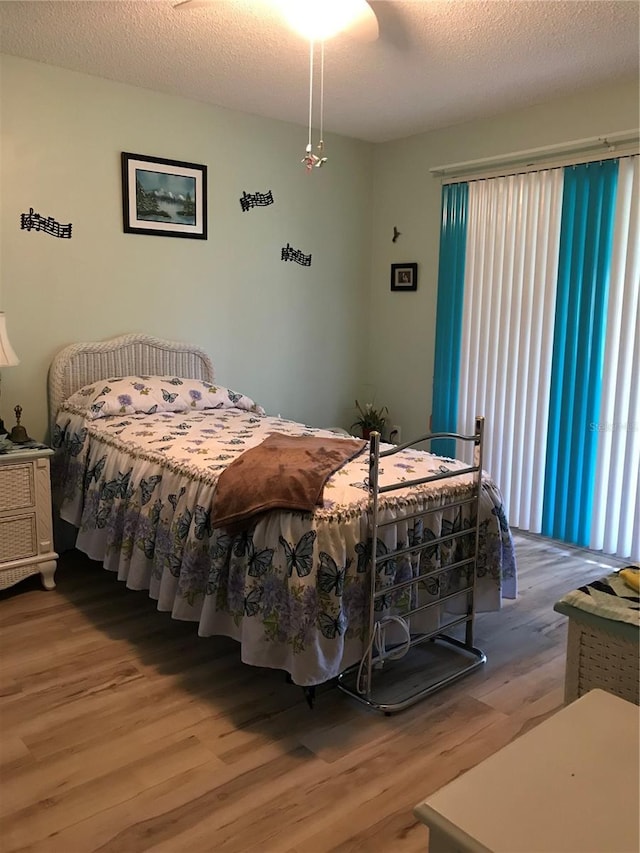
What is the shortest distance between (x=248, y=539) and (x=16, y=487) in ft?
4.81

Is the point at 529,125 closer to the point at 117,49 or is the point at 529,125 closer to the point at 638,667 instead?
the point at 117,49

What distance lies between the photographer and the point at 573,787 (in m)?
0.98

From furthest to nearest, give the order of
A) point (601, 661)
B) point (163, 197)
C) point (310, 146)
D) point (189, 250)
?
point (189, 250) → point (163, 197) → point (310, 146) → point (601, 661)

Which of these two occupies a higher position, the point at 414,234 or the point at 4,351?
the point at 414,234

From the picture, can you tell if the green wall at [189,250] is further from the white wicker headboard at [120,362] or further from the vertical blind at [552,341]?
the vertical blind at [552,341]

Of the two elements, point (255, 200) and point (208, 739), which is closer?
point (208, 739)

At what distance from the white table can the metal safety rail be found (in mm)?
1203

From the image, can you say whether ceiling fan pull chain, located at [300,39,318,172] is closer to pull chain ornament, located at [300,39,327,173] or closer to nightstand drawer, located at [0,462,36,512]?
pull chain ornament, located at [300,39,327,173]

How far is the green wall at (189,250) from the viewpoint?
3.55 meters

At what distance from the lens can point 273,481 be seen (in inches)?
91.3

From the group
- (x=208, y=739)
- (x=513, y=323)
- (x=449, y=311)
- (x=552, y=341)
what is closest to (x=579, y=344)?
(x=552, y=341)

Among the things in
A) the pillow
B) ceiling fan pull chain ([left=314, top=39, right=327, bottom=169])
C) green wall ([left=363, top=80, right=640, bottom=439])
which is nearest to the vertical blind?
green wall ([left=363, top=80, right=640, bottom=439])

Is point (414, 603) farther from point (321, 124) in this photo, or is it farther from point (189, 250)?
point (321, 124)

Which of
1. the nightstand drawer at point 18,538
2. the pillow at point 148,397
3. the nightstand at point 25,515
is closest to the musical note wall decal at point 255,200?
the pillow at point 148,397
